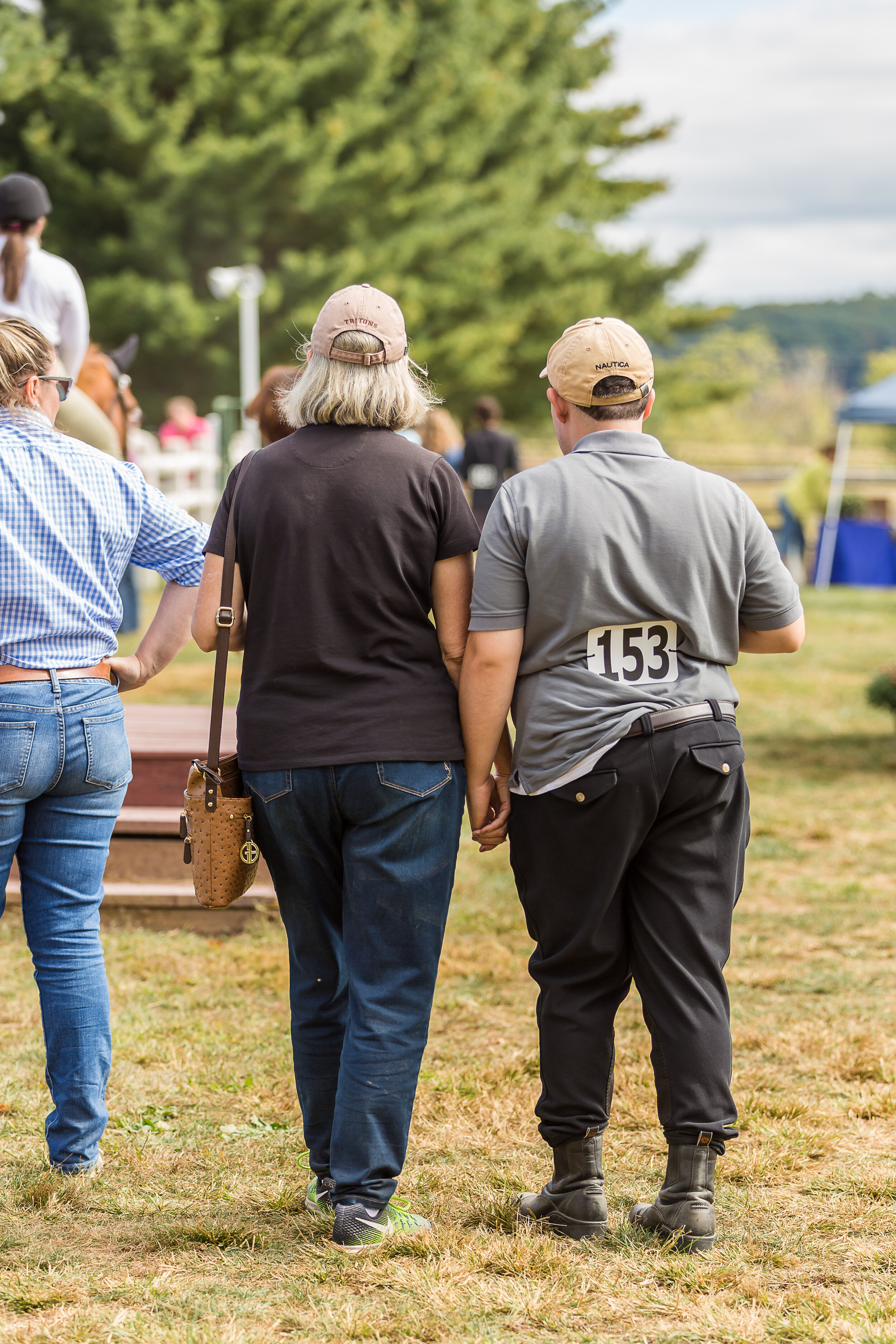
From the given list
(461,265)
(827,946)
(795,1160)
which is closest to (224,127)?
(461,265)

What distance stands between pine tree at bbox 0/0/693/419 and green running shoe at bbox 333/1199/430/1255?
22.6 m

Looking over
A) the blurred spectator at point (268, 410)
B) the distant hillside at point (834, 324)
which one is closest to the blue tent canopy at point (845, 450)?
the blurred spectator at point (268, 410)

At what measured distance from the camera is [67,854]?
304 centimetres

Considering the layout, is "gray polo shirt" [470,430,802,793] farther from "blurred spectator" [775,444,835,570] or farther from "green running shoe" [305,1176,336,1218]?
"blurred spectator" [775,444,835,570]

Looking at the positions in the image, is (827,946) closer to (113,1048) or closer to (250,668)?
(113,1048)

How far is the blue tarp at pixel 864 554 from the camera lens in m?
18.4

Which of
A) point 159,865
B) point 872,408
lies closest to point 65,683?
point 159,865

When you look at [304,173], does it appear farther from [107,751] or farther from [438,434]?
[107,751]

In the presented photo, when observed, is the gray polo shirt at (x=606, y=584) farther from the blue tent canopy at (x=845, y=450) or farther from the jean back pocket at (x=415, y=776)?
the blue tent canopy at (x=845, y=450)

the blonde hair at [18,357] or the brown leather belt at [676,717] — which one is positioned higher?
the blonde hair at [18,357]

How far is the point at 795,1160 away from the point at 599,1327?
3.13 feet

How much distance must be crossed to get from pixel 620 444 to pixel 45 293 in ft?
10.8

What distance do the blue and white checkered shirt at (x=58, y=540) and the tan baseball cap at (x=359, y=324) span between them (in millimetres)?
584

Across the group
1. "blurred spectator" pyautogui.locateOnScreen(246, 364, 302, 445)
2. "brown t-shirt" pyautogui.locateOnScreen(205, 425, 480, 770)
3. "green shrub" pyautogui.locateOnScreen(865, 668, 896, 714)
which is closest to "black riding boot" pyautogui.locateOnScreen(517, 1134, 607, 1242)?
"brown t-shirt" pyautogui.locateOnScreen(205, 425, 480, 770)
